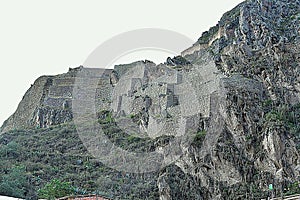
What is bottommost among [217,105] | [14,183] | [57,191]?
[57,191]

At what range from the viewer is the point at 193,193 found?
46.4 meters

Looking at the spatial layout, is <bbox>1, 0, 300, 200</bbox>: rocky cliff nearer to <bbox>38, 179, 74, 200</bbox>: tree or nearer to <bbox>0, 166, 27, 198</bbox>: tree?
<bbox>38, 179, 74, 200</bbox>: tree

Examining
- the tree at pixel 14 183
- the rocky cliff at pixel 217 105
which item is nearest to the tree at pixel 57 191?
the tree at pixel 14 183

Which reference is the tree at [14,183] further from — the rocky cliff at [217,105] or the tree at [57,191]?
the rocky cliff at [217,105]

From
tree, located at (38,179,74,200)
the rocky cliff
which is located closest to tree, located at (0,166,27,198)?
tree, located at (38,179,74,200)

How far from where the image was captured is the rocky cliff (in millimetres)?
46906

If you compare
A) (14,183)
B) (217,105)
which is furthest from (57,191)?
(217,105)

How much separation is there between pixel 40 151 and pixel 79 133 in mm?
6595

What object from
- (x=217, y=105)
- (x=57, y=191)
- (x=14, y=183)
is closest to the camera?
(x=57, y=191)

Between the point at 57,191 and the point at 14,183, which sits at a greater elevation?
the point at 14,183

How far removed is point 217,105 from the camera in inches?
2149

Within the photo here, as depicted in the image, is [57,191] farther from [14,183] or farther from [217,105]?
[217,105]

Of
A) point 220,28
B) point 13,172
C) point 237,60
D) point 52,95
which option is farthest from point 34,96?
point 13,172

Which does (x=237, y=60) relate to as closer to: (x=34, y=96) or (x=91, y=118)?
(x=91, y=118)
